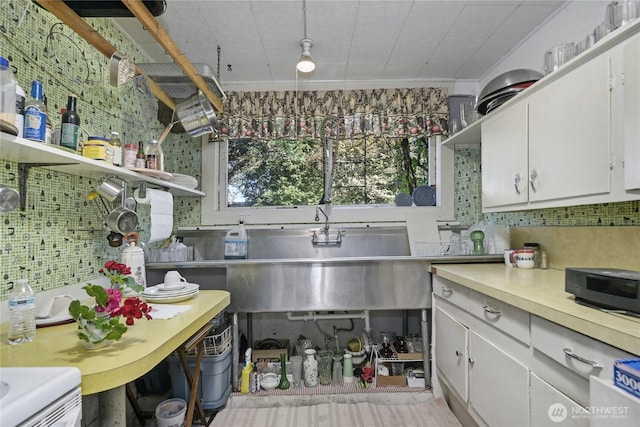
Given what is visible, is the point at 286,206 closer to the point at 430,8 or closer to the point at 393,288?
the point at 393,288

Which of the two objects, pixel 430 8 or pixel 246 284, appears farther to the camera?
pixel 246 284

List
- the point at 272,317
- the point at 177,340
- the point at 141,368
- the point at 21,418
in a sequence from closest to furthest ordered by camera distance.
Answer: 1. the point at 21,418
2. the point at 141,368
3. the point at 177,340
4. the point at 272,317

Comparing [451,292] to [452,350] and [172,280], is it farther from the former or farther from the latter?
[172,280]

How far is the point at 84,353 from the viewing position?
99cm

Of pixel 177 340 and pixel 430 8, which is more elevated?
pixel 430 8

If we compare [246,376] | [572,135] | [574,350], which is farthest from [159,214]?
[572,135]

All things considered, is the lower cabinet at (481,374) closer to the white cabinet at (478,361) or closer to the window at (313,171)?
the white cabinet at (478,361)

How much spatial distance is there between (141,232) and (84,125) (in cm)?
88

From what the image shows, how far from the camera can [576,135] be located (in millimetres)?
1408

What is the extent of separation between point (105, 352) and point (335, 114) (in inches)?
93.9

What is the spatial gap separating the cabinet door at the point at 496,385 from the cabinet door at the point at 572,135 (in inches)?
30.8

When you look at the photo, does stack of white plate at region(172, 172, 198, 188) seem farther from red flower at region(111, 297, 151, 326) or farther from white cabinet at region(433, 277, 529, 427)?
white cabinet at region(433, 277, 529, 427)

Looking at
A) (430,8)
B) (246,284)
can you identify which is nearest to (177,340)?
(246,284)

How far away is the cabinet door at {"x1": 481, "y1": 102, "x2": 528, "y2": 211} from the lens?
1.79 metres
